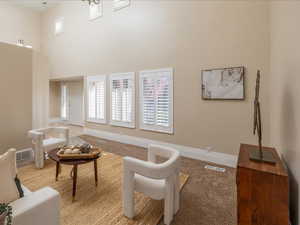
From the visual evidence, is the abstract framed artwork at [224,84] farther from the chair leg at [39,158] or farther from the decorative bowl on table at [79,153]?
the chair leg at [39,158]

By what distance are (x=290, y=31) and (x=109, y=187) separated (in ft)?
10.1

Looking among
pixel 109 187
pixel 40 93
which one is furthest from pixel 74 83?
pixel 109 187

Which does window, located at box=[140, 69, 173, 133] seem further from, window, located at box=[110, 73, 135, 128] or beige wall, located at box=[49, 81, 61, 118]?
beige wall, located at box=[49, 81, 61, 118]

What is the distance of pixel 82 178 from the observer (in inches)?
111

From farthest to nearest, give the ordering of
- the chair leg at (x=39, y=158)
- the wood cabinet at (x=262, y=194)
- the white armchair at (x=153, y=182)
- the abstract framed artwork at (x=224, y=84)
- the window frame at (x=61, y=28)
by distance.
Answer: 1. the window frame at (x=61, y=28)
2. the abstract framed artwork at (x=224, y=84)
3. the chair leg at (x=39, y=158)
4. the white armchair at (x=153, y=182)
5. the wood cabinet at (x=262, y=194)

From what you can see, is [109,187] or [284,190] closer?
[284,190]

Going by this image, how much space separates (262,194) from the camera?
52.1 inches

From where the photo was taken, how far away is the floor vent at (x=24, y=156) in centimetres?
348

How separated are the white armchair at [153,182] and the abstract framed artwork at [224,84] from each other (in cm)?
212

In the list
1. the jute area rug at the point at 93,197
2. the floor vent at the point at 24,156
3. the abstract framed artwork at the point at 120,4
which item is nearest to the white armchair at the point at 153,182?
the jute area rug at the point at 93,197

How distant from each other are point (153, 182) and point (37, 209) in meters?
1.14

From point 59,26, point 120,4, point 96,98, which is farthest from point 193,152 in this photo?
point 59,26

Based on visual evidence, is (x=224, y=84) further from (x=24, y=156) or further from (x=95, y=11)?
(x=95, y=11)

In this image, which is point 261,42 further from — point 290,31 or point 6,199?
point 6,199
